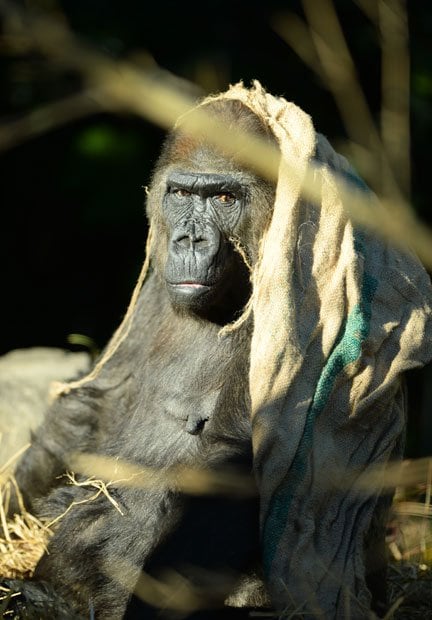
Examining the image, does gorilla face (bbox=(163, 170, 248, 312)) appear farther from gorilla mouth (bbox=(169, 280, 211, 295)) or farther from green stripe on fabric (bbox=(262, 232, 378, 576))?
green stripe on fabric (bbox=(262, 232, 378, 576))

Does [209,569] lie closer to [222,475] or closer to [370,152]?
[222,475]

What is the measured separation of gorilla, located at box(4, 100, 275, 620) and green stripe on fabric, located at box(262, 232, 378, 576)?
0.09m

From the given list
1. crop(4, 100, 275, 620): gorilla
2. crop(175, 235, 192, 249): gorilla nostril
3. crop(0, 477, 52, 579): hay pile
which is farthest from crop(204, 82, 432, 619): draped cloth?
crop(0, 477, 52, 579): hay pile

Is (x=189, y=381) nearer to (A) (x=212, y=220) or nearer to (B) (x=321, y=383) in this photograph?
(A) (x=212, y=220)

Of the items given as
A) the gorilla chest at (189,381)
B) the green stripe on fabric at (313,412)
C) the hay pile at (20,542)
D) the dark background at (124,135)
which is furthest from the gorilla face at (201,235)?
the dark background at (124,135)

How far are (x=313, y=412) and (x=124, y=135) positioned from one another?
4.06 metres

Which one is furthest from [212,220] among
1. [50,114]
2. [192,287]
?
[50,114]

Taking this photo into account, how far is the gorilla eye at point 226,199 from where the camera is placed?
3459 millimetres

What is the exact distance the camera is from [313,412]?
295 centimetres

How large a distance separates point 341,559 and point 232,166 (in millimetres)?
1365

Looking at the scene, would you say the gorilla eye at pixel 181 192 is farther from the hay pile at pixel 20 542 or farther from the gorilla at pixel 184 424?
the hay pile at pixel 20 542

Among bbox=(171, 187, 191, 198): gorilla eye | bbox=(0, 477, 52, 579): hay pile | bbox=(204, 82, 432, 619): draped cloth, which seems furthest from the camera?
bbox=(0, 477, 52, 579): hay pile

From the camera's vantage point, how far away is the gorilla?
9.78ft

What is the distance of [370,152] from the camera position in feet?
6.22
